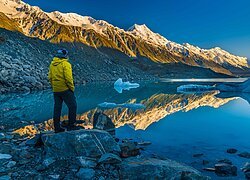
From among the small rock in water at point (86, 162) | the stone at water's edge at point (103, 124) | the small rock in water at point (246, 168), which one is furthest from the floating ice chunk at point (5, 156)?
the small rock in water at point (246, 168)

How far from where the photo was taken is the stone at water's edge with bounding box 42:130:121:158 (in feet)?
22.2

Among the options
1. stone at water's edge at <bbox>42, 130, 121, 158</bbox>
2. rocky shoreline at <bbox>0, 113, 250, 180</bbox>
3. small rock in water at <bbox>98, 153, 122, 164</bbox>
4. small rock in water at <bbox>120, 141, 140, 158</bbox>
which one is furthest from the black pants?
small rock in water at <bbox>98, 153, 122, 164</bbox>

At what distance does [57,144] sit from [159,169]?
273cm

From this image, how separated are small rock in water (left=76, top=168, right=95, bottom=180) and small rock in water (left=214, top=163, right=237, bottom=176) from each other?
10.6 ft

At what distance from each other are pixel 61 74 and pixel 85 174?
10.7 feet

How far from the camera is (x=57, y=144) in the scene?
697 centimetres

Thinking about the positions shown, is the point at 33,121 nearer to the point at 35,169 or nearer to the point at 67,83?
the point at 67,83

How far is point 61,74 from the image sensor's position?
8.02 m

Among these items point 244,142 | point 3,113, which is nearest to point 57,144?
point 244,142

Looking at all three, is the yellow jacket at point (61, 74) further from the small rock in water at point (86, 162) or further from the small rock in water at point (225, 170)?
the small rock in water at point (225, 170)

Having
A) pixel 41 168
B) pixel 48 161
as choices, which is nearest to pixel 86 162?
pixel 48 161

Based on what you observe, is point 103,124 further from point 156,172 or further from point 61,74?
point 156,172

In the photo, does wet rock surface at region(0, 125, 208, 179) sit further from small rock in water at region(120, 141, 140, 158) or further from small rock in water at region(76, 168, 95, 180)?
small rock in water at region(120, 141, 140, 158)

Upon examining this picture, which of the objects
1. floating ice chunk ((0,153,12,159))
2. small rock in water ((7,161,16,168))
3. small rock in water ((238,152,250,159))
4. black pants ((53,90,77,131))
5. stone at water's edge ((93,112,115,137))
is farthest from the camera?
stone at water's edge ((93,112,115,137))
